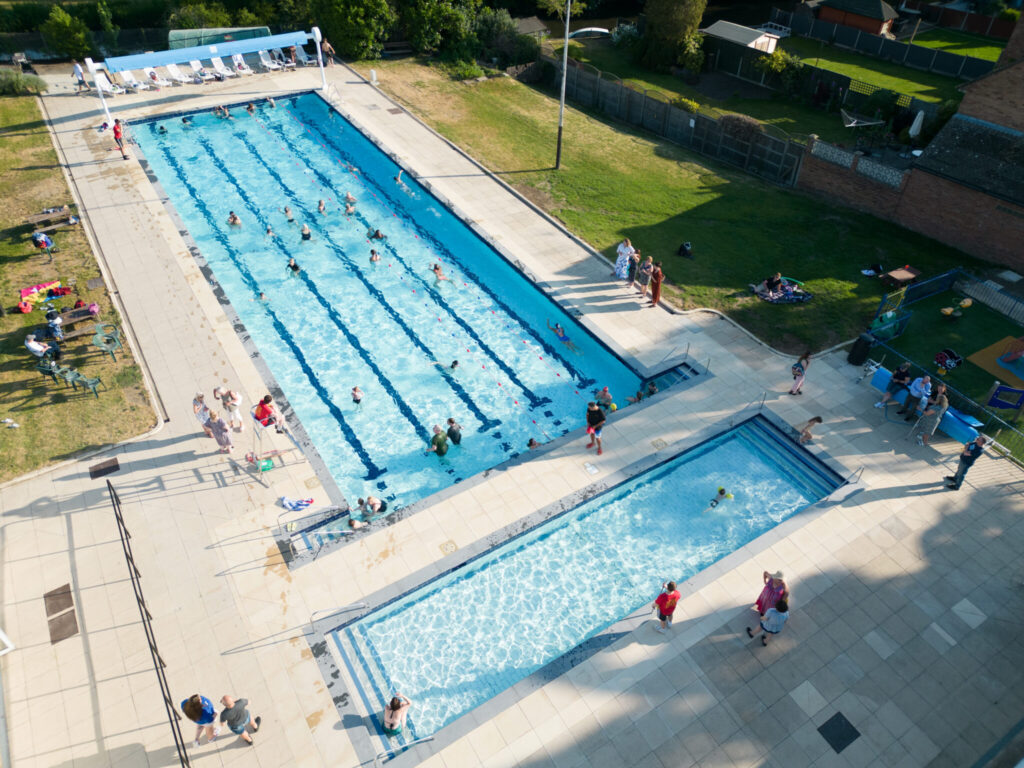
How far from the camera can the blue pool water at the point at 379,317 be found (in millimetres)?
17156

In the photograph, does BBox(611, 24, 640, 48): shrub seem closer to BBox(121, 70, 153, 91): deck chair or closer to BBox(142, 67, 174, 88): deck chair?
BBox(142, 67, 174, 88): deck chair

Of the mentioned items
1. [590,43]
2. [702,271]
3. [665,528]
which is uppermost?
[590,43]

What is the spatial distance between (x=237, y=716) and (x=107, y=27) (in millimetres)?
38792

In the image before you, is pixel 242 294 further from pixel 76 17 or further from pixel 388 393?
pixel 76 17

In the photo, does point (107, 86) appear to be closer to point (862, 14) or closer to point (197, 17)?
point (197, 17)

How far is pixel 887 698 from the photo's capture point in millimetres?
11406

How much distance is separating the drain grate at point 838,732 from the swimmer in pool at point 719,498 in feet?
15.9

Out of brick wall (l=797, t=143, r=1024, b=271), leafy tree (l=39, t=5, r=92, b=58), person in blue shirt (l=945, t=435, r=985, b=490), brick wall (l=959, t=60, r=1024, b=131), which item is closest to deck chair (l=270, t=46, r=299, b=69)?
leafy tree (l=39, t=5, r=92, b=58)

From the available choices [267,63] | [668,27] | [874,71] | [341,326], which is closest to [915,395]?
[341,326]

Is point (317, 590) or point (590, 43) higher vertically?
point (590, 43)

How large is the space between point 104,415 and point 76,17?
101 feet

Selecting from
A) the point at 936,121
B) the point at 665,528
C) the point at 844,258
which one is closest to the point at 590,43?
the point at 936,121

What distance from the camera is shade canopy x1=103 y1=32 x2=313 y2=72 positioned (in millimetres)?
29028

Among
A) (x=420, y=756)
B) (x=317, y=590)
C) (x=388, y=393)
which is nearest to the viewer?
(x=420, y=756)
